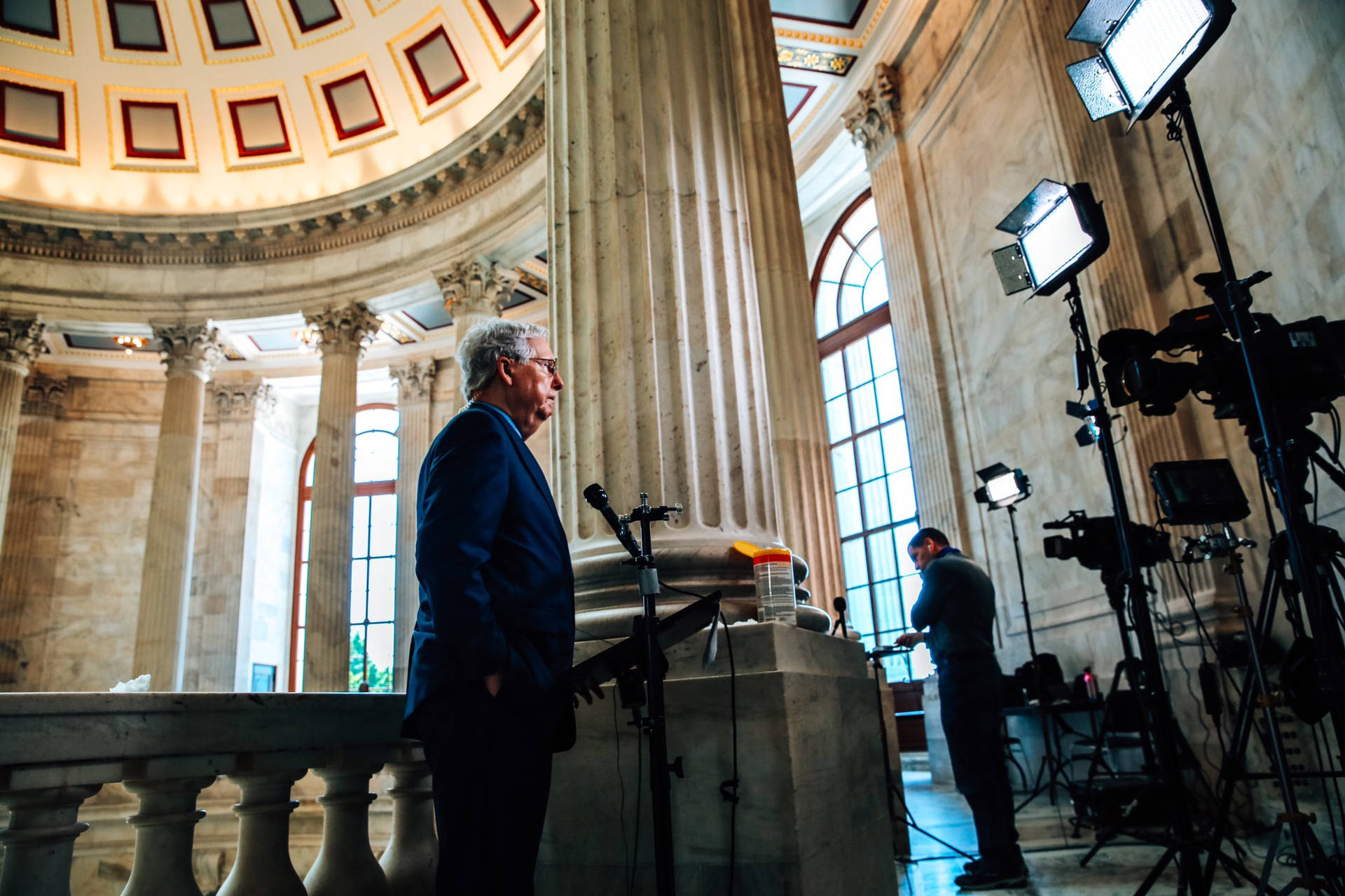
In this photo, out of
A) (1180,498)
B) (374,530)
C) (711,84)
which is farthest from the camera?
(374,530)

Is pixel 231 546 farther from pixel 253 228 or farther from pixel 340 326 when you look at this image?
pixel 253 228

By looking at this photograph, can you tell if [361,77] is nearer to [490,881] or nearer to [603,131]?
[603,131]

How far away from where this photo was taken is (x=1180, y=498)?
3418 mm

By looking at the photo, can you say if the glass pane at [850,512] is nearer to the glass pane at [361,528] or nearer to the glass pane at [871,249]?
the glass pane at [871,249]

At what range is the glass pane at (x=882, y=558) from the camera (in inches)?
515

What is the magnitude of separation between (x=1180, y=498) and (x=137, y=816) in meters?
3.53

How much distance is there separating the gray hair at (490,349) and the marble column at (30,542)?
57.1ft

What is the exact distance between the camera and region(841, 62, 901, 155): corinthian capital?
1153 cm

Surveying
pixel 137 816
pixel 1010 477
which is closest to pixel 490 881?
pixel 137 816

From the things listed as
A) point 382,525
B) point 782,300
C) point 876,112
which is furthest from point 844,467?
point 382,525

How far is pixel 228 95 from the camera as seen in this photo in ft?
53.5

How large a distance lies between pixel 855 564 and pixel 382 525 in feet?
36.3

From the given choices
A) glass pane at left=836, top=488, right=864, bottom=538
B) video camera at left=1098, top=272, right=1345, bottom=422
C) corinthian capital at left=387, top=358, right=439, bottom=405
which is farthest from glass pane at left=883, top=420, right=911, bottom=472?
video camera at left=1098, top=272, right=1345, bottom=422

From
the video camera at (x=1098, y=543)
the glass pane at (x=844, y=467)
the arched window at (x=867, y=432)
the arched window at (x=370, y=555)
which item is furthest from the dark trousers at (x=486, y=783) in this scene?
the arched window at (x=370, y=555)
